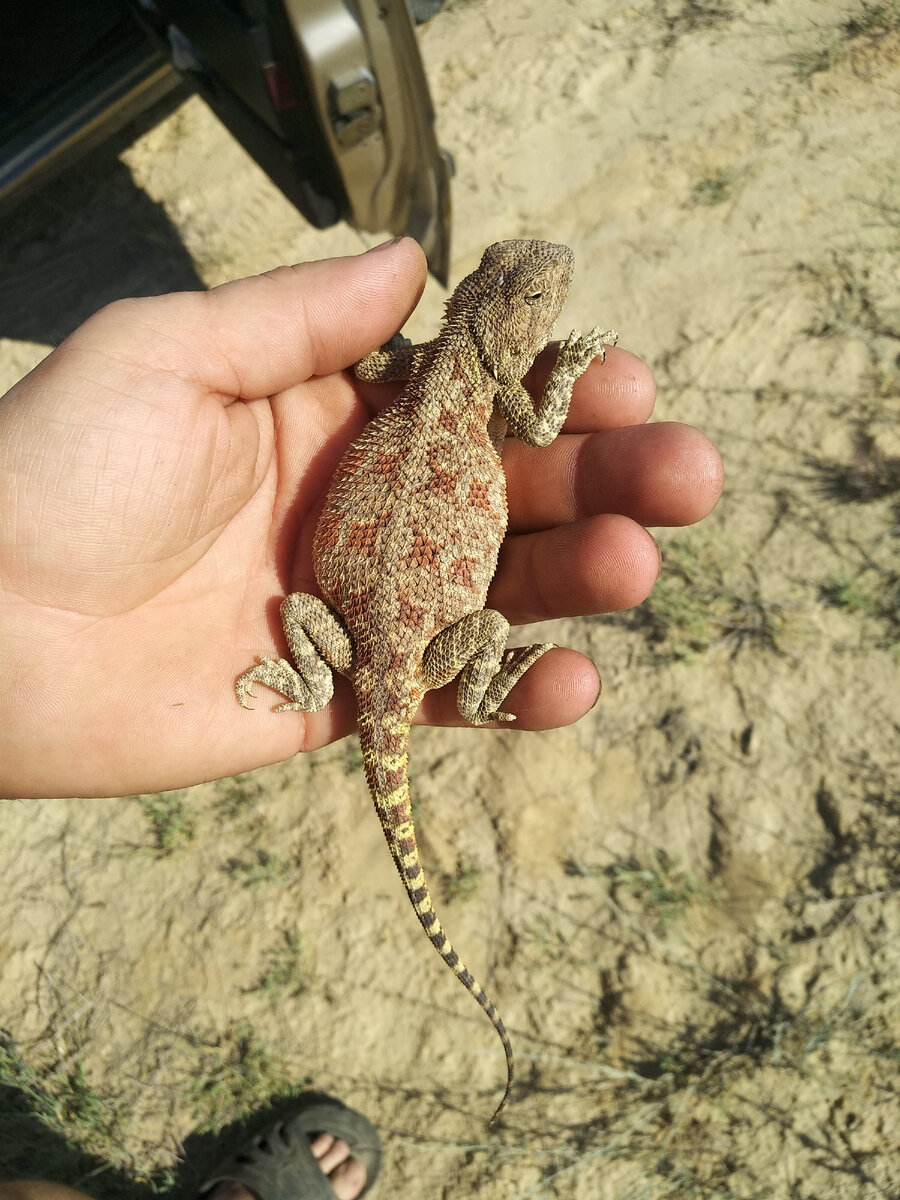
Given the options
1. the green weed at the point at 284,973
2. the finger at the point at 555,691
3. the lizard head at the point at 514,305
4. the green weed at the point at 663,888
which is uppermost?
the lizard head at the point at 514,305

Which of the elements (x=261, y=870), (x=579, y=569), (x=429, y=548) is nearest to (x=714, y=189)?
(x=579, y=569)

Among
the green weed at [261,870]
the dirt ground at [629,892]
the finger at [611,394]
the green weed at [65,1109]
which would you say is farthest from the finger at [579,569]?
the green weed at [65,1109]

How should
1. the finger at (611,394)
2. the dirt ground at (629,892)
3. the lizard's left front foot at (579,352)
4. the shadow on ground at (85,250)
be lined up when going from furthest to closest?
the shadow on ground at (85,250) < the dirt ground at (629,892) < the finger at (611,394) < the lizard's left front foot at (579,352)

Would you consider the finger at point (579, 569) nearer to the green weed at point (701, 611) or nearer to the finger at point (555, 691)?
the finger at point (555, 691)

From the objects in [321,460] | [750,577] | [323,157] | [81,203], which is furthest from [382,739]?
[81,203]

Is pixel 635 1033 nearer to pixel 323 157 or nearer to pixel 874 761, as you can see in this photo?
pixel 874 761

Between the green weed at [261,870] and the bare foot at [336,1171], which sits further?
the green weed at [261,870]

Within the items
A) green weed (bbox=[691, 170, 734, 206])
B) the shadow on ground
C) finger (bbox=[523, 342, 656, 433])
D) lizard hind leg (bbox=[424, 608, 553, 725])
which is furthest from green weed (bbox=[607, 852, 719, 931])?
the shadow on ground
